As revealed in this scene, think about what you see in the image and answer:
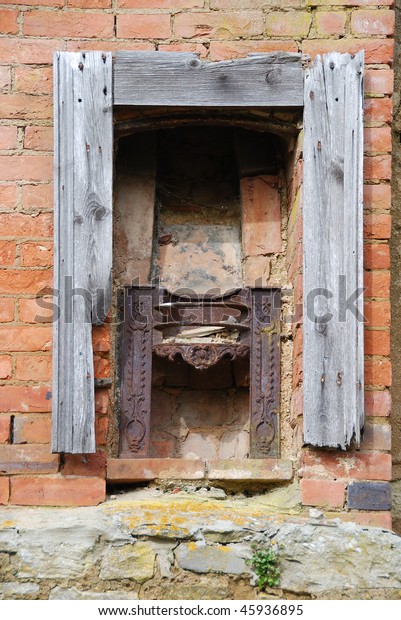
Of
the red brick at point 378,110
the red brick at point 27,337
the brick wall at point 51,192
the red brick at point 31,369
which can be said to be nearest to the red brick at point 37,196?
the brick wall at point 51,192

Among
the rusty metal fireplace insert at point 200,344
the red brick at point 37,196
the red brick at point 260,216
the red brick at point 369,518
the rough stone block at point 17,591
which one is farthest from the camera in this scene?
the red brick at point 260,216

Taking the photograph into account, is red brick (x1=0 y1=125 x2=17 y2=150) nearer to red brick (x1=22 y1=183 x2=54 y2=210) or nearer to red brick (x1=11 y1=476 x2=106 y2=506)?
red brick (x1=22 y1=183 x2=54 y2=210)

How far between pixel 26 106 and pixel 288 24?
41.9 inches

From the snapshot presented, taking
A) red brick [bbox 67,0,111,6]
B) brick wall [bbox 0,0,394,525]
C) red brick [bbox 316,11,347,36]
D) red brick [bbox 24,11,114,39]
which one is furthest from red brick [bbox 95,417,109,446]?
red brick [bbox 316,11,347,36]

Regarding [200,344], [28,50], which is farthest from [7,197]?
[200,344]

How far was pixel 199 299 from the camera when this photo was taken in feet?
13.7

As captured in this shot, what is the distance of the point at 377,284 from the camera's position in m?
3.87

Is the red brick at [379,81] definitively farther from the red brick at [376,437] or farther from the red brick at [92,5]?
the red brick at [376,437]

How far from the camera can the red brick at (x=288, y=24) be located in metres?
4.01

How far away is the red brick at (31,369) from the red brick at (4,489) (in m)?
0.37

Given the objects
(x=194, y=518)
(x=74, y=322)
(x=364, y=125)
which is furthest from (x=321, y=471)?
(x=364, y=125)

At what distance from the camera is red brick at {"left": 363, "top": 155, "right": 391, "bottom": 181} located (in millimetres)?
3922

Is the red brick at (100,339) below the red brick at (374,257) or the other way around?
below

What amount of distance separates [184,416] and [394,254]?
111 cm
